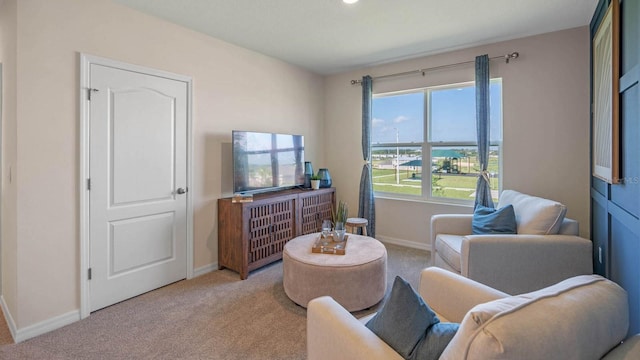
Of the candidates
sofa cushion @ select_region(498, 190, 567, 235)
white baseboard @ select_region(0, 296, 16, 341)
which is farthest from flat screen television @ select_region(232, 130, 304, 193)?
sofa cushion @ select_region(498, 190, 567, 235)

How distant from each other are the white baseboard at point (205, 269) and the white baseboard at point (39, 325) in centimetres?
101

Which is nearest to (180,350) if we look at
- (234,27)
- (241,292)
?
(241,292)

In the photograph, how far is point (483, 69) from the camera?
135 inches

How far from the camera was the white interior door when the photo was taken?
8.13ft

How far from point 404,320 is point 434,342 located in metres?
0.11

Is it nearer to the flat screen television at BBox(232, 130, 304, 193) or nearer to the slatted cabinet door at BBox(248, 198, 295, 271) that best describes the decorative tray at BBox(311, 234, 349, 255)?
the slatted cabinet door at BBox(248, 198, 295, 271)

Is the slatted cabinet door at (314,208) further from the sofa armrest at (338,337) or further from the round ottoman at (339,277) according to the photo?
the sofa armrest at (338,337)

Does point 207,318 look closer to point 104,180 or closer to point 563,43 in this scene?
point 104,180

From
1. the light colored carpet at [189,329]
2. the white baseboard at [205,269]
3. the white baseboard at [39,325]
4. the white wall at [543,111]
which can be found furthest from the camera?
the white baseboard at [205,269]

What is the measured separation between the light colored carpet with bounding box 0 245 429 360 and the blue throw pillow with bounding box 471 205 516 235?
48.1 inches

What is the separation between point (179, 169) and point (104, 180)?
0.65 meters

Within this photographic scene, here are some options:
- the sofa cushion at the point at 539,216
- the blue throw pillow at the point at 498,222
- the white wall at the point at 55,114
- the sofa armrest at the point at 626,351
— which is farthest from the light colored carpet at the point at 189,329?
the sofa armrest at the point at 626,351

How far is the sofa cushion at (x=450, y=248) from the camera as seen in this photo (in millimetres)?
2588

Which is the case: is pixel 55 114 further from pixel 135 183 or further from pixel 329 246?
pixel 329 246
